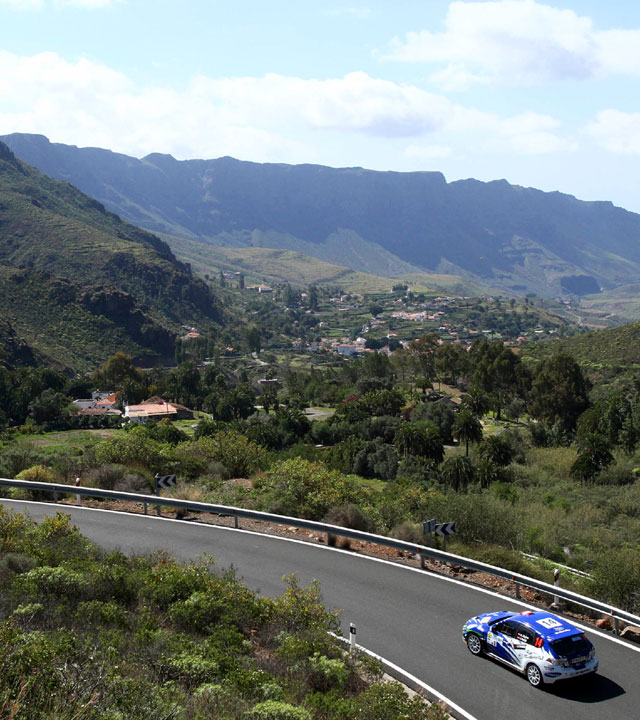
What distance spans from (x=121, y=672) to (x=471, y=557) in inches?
313

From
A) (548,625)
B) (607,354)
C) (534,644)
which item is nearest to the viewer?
(534,644)

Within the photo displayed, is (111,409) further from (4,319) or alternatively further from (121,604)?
(121,604)

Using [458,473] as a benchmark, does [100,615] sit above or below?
above

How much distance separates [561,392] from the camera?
213 feet

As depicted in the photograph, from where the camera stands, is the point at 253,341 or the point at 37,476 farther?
A: the point at 253,341

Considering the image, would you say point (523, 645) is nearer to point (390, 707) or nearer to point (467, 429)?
point (390, 707)

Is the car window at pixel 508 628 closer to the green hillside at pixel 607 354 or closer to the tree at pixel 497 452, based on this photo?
the tree at pixel 497 452

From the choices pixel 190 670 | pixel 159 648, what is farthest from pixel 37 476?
pixel 190 670

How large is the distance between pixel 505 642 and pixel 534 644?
46cm

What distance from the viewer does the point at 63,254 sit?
6230 inches

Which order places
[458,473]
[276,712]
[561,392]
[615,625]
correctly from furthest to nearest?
[561,392] → [458,473] → [615,625] → [276,712]

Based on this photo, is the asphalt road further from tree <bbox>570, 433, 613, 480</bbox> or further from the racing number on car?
tree <bbox>570, 433, 613, 480</bbox>

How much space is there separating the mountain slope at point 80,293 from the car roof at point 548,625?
3668 inches

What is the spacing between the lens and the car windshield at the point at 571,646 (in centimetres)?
914
